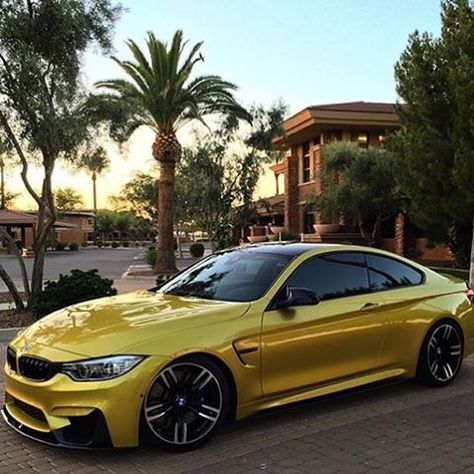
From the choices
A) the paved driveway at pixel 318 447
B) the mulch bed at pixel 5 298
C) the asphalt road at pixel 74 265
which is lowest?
the paved driveway at pixel 318 447

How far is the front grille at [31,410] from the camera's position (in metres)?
4.45

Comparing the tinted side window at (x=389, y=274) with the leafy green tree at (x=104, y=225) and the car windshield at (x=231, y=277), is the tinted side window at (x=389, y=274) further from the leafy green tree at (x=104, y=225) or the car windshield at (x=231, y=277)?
the leafy green tree at (x=104, y=225)

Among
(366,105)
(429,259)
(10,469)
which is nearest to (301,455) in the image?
(10,469)

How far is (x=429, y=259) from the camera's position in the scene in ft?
78.5

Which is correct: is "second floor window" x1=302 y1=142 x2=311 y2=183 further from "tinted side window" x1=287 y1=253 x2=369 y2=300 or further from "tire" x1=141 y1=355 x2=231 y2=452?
"tire" x1=141 y1=355 x2=231 y2=452

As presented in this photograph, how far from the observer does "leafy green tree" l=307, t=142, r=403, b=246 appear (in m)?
22.2

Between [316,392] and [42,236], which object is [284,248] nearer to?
[316,392]

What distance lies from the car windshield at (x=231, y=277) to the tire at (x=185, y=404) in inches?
33.4

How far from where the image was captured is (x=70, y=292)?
32.4 ft

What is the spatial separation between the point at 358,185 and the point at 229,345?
18457 millimetres

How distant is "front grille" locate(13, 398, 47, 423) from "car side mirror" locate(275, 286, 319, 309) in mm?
2007

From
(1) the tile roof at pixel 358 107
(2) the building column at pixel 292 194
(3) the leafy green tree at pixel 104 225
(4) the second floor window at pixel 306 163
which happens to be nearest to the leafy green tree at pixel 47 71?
(1) the tile roof at pixel 358 107

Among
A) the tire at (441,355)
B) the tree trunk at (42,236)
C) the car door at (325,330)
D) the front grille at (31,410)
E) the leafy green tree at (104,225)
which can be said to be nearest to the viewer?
the front grille at (31,410)

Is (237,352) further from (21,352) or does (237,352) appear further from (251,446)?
(21,352)
